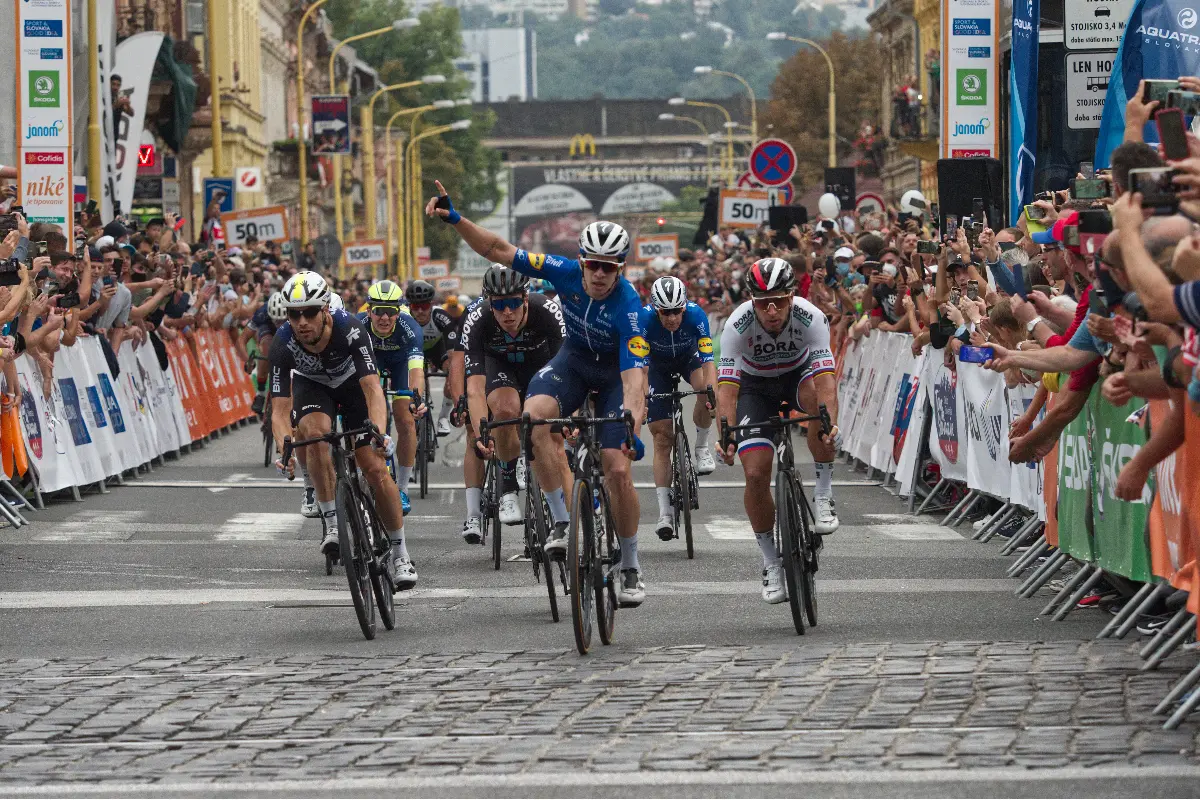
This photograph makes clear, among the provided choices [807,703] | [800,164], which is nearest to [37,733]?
[807,703]

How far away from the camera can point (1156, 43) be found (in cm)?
1386

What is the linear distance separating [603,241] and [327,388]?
1.83m

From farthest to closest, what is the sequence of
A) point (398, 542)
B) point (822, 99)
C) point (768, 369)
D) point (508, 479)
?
point (822, 99), point (508, 479), point (768, 369), point (398, 542)

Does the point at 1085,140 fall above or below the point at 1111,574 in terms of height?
above

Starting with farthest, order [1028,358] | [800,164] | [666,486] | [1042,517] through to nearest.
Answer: [800,164] < [666,486] < [1042,517] < [1028,358]

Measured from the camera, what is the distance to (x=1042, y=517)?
43.2ft

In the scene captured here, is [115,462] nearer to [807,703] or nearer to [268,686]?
[268,686]

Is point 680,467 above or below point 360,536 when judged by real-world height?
below

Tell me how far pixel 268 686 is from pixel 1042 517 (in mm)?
5353

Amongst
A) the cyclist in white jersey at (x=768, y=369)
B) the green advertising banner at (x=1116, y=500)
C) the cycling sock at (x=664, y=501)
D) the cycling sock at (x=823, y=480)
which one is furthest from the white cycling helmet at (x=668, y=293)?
the green advertising banner at (x=1116, y=500)

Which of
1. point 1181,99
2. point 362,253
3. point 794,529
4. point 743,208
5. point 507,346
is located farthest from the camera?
point 362,253

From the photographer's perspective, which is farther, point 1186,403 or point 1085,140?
point 1085,140

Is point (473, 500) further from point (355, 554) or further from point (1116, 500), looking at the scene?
point (1116, 500)

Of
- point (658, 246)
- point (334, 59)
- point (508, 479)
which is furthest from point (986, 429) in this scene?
point (334, 59)
